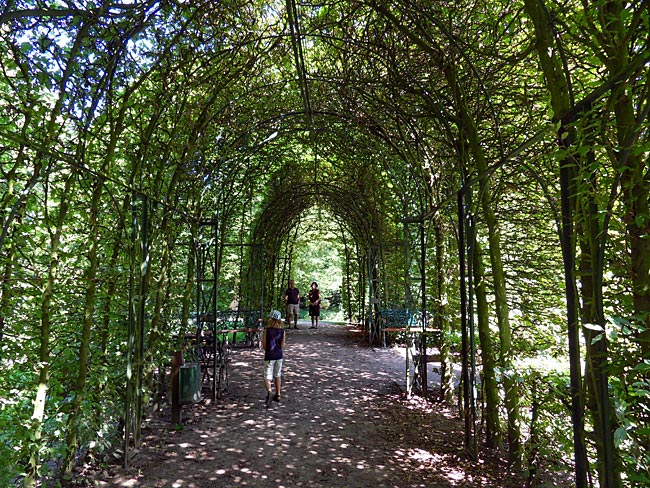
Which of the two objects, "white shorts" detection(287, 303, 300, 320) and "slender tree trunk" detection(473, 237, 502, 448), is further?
"white shorts" detection(287, 303, 300, 320)

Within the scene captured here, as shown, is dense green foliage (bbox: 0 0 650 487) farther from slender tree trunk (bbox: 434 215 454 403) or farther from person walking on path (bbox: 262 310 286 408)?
person walking on path (bbox: 262 310 286 408)

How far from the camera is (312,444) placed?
4379 mm

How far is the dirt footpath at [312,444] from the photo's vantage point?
3537 millimetres

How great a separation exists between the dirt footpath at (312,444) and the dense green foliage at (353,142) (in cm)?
41

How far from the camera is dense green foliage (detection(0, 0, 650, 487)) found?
1716 mm

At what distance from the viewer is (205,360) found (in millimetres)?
6973

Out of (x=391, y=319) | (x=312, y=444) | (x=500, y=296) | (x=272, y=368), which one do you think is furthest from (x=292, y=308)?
(x=500, y=296)

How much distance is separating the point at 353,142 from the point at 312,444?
4.63 metres

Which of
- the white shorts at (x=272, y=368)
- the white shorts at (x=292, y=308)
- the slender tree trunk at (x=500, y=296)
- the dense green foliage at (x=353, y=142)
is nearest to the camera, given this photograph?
the dense green foliage at (x=353, y=142)

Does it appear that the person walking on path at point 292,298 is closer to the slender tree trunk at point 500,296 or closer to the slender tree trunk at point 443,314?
the slender tree trunk at point 443,314

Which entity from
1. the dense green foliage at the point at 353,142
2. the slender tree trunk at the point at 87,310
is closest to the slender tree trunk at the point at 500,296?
the dense green foliage at the point at 353,142

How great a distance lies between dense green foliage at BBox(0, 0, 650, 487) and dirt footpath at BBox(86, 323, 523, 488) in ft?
1.35

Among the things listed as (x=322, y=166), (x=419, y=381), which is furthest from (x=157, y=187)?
(x=322, y=166)

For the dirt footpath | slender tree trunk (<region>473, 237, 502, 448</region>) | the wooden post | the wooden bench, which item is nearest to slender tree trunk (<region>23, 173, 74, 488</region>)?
the dirt footpath
